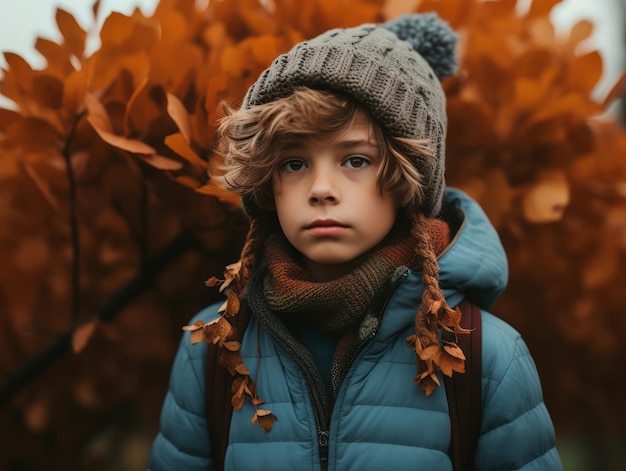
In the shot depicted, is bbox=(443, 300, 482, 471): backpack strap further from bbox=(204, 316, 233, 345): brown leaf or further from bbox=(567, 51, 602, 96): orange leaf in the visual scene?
bbox=(567, 51, 602, 96): orange leaf

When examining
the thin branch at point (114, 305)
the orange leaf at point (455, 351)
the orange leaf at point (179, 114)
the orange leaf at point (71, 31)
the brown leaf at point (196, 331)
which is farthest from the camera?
the thin branch at point (114, 305)

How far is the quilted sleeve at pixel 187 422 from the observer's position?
1.50m

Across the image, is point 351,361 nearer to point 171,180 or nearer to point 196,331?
point 196,331

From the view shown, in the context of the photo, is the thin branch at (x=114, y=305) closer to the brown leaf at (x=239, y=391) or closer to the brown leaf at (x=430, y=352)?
the brown leaf at (x=239, y=391)

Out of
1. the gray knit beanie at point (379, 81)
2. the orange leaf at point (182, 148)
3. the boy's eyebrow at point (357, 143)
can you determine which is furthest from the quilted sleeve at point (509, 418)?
the orange leaf at point (182, 148)

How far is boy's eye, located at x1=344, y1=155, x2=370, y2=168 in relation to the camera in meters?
1.34

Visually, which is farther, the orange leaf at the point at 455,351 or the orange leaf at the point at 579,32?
the orange leaf at the point at 579,32

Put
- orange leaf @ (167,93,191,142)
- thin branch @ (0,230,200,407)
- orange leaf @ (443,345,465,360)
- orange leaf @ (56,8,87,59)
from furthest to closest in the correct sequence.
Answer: thin branch @ (0,230,200,407)
orange leaf @ (56,8,87,59)
orange leaf @ (167,93,191,142)
orange leaf @ (443,345,465,360)

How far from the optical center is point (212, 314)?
5.18ft

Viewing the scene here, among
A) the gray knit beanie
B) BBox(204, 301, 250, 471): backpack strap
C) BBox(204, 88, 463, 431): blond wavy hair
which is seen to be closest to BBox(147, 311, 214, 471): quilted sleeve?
BBox(204, 301, 250, 471): backpack strap

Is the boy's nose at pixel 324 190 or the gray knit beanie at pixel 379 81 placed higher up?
the gray knit beanie at pixel 379 81

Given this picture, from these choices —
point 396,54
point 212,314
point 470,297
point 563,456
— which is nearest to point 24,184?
point 212,314

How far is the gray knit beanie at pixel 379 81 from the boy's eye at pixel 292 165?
0.13m

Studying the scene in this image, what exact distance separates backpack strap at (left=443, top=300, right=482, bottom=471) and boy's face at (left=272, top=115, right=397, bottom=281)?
0.30 m
